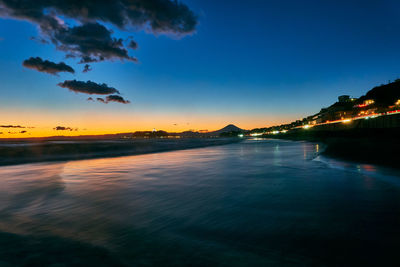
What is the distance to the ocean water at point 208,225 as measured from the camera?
8.45 ft

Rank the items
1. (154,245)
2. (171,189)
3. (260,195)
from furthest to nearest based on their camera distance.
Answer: (171,189) < (260,195) < (154,245)

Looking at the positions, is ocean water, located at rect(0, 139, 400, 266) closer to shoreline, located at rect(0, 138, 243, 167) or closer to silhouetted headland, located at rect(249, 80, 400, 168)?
silhouetted headland, located at rect(249, 80, 400, 168)

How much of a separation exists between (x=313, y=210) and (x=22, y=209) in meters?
6.36

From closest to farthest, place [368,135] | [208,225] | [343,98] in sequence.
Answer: [208,225], [368,135], [343,98]

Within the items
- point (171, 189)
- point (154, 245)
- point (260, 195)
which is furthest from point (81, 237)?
point (260, 195)

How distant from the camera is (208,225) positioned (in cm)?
363

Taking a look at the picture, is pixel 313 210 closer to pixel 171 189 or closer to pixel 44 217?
pixel 171 189

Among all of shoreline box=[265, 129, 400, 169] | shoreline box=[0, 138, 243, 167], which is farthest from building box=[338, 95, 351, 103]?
shoreline box=[0, 138, 243, 167]

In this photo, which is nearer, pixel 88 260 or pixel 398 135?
pixel 88 260

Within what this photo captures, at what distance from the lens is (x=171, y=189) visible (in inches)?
255

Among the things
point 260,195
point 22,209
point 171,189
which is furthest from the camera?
point 171,189

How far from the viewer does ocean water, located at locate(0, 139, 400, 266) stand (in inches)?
101

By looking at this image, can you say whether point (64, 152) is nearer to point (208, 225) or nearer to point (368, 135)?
point (208, 225)

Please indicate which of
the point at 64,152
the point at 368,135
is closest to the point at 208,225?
the point at 64,152
